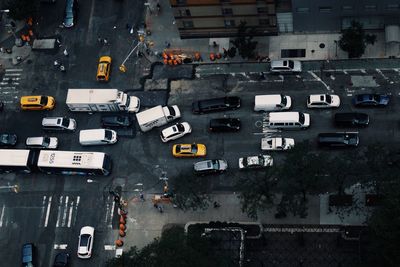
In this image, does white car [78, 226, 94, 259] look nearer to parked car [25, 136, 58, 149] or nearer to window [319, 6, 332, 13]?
parked car [25, 136, 58, 149]

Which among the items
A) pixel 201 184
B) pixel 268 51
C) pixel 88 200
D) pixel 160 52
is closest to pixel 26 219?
pixel 88 200

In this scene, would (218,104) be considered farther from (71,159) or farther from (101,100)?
(71,159)

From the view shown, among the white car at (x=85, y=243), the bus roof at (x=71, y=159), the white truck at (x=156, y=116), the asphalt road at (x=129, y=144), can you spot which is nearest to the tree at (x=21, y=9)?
the asphalt road at (x=129, y=144)

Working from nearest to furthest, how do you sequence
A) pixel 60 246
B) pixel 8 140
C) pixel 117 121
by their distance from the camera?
pixel 60 246 < pixel 117 121 < pixel 8 140

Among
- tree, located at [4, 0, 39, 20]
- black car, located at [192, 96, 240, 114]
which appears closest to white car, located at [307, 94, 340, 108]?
black car, located at [192, 96, 240, 114]

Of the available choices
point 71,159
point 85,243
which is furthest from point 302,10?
point 85,243

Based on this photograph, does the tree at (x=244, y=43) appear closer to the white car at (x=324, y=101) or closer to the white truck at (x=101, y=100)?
the white car at (x=324, y=101)

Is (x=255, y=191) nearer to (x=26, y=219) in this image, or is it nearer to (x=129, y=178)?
(x=129, y=178)
